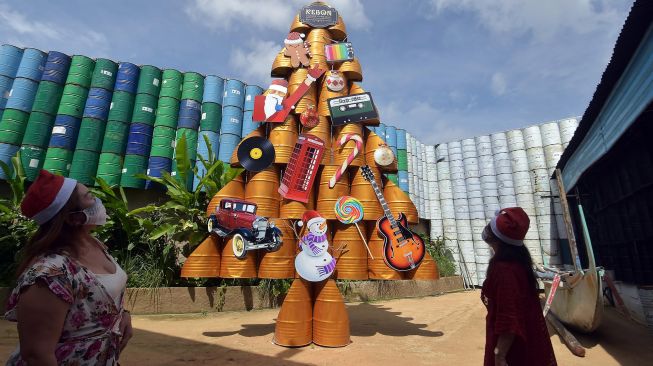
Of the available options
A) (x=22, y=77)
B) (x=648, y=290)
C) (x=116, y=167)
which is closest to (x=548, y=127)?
(x=648, y=290)

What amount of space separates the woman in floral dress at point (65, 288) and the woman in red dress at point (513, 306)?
94.6 inches

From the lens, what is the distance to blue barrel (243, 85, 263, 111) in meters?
15.3

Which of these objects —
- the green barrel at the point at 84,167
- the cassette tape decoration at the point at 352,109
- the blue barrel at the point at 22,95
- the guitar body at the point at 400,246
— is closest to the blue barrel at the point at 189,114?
the green barrel at the point at 84,167

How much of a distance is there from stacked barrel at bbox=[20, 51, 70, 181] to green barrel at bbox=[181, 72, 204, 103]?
4.27 m

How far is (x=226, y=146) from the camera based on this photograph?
1400cm

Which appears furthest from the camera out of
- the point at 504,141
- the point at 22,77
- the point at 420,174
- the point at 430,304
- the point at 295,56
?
the point at 420,174

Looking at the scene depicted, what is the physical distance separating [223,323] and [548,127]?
621 inches

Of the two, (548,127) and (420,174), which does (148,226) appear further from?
(548,127)

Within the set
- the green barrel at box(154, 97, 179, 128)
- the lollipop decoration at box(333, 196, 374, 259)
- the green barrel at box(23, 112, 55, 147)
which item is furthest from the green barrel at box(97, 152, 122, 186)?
the lollipop decoration at box(333, 196, 374, 259)

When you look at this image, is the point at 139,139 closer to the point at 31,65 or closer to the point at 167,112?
the point at 167,112

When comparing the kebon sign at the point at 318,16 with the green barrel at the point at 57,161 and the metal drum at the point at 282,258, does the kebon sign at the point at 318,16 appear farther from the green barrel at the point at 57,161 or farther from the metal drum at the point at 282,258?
the green barrel at the point at 57,161

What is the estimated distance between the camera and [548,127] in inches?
600

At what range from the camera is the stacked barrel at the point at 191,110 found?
44.9 feet

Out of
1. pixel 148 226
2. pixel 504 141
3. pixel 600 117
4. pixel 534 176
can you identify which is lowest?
pixel 148 226
